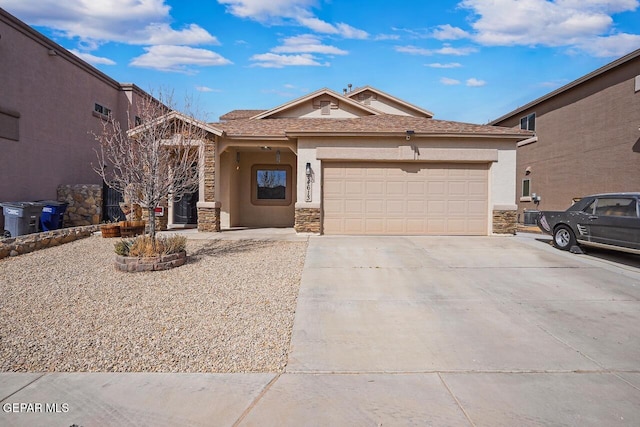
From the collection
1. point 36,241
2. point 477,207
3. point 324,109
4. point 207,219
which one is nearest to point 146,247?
point 36,241

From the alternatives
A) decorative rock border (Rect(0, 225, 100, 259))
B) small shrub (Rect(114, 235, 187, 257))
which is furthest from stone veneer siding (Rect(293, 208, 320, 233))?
decorative rock border (Rect(0, 225, 100, 259))

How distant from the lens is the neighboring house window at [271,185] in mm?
16188

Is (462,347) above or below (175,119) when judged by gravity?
below

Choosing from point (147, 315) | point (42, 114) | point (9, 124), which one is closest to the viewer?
point (147, 315)

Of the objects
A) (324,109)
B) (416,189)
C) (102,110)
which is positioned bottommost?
(416,189)

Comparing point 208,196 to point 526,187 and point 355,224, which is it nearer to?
point 355,224

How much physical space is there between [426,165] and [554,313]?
774 centimetres

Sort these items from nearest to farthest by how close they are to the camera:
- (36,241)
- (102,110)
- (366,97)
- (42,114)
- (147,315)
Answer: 1. (147,315)
2. (36,241)
3. (42,114)
4. (102,110)
5. (366,97)

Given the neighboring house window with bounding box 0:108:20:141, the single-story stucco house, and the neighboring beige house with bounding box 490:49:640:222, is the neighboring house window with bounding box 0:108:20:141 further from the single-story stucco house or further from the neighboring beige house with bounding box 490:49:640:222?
the neighboring beige house with bounding box 490:49:640:222

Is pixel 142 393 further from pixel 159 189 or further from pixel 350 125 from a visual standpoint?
pixel 350 125

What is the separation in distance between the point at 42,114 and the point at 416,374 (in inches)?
600

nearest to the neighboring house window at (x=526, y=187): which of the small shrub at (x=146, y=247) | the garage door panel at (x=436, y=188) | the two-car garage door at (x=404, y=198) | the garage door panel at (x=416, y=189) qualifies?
the two-car garage door at (x=404, y=198)

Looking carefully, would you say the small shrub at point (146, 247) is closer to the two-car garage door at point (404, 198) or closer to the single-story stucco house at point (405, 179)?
the single-story stucco house at point (405, 179)

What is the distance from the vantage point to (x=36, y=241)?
9766 mm
